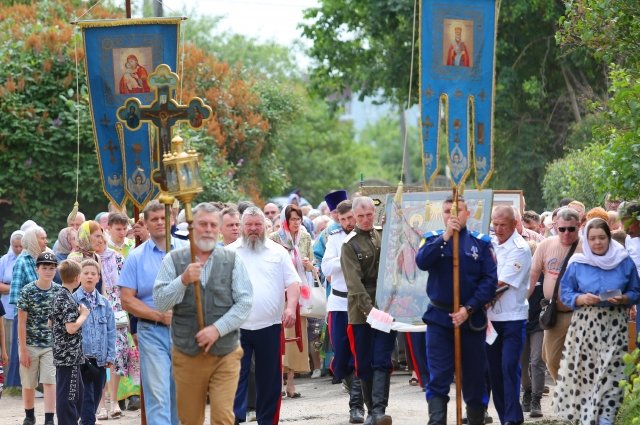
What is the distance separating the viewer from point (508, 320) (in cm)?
1252

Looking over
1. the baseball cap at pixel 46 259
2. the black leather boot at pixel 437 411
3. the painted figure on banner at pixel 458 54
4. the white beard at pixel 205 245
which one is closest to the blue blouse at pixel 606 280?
the black leather boot at pixel 437 411

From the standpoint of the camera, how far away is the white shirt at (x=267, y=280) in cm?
1230

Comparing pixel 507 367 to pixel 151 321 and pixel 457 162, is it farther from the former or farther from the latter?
pixel 151 321

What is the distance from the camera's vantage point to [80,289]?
13000 millimetres

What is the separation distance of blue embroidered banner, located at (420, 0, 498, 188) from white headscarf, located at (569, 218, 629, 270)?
1.26 meters

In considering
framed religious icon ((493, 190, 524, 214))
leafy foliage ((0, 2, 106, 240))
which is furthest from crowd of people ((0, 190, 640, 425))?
leafy foliage ((0, 2, 106, 240))

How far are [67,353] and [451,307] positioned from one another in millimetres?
3502

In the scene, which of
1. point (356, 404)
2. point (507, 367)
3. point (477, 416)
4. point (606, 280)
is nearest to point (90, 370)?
point (356, 404)

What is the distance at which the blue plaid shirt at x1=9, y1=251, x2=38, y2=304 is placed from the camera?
14898 mm

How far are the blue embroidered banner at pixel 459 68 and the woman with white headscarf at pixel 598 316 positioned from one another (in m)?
1.39

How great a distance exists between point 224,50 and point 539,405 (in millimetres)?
46621

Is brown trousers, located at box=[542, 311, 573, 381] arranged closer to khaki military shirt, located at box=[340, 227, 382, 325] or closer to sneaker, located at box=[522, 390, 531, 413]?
sneaker, located at box=[522, 390, 531, 413]

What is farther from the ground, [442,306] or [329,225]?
[329,225]

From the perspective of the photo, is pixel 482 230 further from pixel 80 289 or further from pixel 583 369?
pixel 80 289
